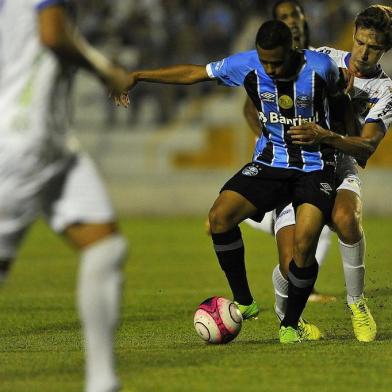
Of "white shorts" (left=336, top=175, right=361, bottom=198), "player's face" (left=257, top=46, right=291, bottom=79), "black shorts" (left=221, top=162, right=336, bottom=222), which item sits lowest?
"white shorts" (left=336, top=175, right=361, bottom=198)

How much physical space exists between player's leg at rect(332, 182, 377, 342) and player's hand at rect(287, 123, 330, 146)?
0.57m

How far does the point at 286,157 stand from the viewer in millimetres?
7293

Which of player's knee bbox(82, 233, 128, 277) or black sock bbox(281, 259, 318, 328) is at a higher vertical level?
player's knee bbox(82, 233, 128, 277)

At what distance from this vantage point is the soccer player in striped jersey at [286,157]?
7.07 metres

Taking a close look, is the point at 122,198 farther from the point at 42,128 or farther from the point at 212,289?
the point at 42,128

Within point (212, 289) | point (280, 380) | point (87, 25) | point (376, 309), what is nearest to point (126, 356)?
point (280, 380)

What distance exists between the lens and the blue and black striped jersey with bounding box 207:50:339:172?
23.4 feet

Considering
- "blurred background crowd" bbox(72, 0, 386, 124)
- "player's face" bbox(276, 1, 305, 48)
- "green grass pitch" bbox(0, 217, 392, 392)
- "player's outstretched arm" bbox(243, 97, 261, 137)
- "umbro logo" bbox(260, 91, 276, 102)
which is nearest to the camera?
"green grass pitch" bbox(0, 217, 392, 392)

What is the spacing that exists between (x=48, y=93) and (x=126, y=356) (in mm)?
2044

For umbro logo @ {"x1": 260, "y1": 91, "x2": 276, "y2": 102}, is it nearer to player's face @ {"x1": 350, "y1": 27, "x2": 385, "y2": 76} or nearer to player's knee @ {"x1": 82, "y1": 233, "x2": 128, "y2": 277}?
player's face @ {"x1": 350, "y1": 27, "x2": 385, "y2": 76}

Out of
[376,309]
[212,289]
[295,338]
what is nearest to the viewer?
[295,338]

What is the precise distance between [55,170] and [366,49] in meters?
3.22

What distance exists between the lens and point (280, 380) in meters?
5.62

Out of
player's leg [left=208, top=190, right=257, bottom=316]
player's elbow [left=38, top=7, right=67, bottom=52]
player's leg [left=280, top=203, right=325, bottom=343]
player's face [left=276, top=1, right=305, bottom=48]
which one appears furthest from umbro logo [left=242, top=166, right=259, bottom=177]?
player's elbow [left=38, top=7, right=67, bottom=52]
